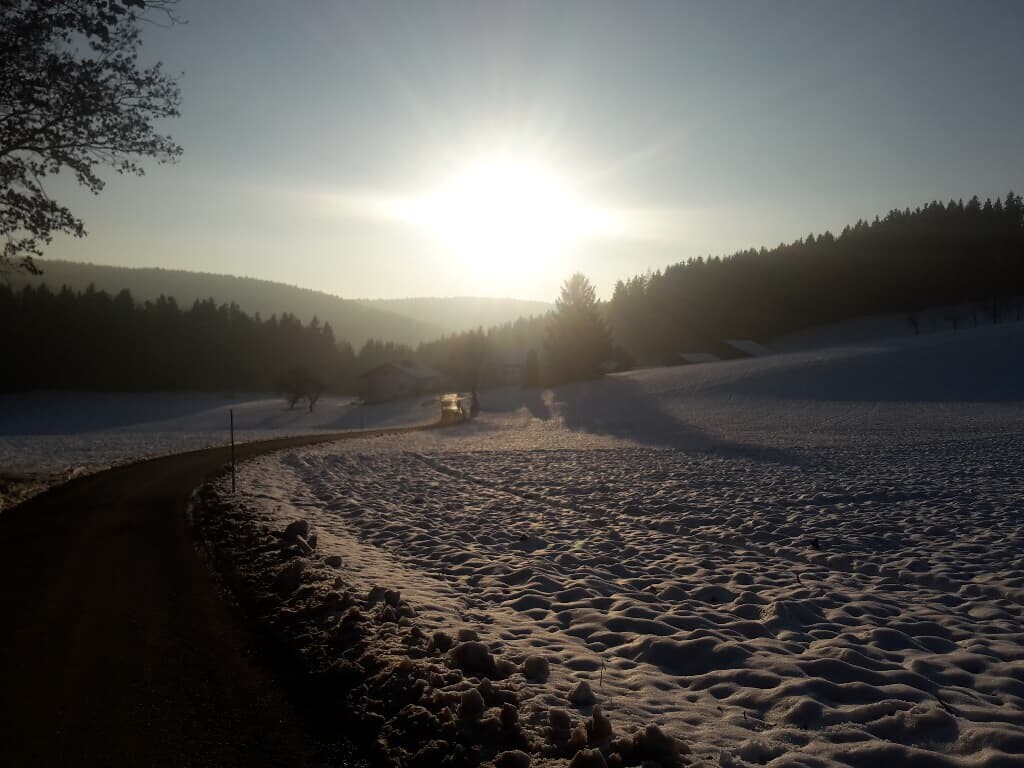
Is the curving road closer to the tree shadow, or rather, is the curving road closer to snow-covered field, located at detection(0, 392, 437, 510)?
snow-covered field, located at detection(0, 392, 437, 510)

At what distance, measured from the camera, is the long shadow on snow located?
23.7 meters

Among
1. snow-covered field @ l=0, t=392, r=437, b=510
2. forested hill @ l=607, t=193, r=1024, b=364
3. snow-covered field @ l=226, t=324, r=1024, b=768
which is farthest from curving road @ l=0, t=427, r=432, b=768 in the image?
forested hill @ l=607, t=193, r=1024, b=364

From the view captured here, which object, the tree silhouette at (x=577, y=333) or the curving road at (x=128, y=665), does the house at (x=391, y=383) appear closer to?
the tree silhouette at (x=577, y=333)

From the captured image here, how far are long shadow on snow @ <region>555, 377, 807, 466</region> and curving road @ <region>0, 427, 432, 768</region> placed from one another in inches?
716

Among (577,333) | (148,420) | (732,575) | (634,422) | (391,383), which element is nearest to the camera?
(732,575)

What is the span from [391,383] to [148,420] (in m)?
31.3

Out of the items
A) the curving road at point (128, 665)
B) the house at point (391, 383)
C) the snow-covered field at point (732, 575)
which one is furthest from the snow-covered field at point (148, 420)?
the curving road at point (128, 665)

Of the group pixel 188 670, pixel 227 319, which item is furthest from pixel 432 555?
pixel 227 319

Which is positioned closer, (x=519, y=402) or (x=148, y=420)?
(x=519, y=402)

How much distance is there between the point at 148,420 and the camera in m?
73.1

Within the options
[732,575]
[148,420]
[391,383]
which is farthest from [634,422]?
[148,420]

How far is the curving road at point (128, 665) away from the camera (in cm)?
421

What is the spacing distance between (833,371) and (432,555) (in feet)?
163

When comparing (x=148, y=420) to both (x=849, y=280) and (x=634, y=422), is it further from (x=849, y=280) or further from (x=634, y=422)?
(x=849, y=280)
